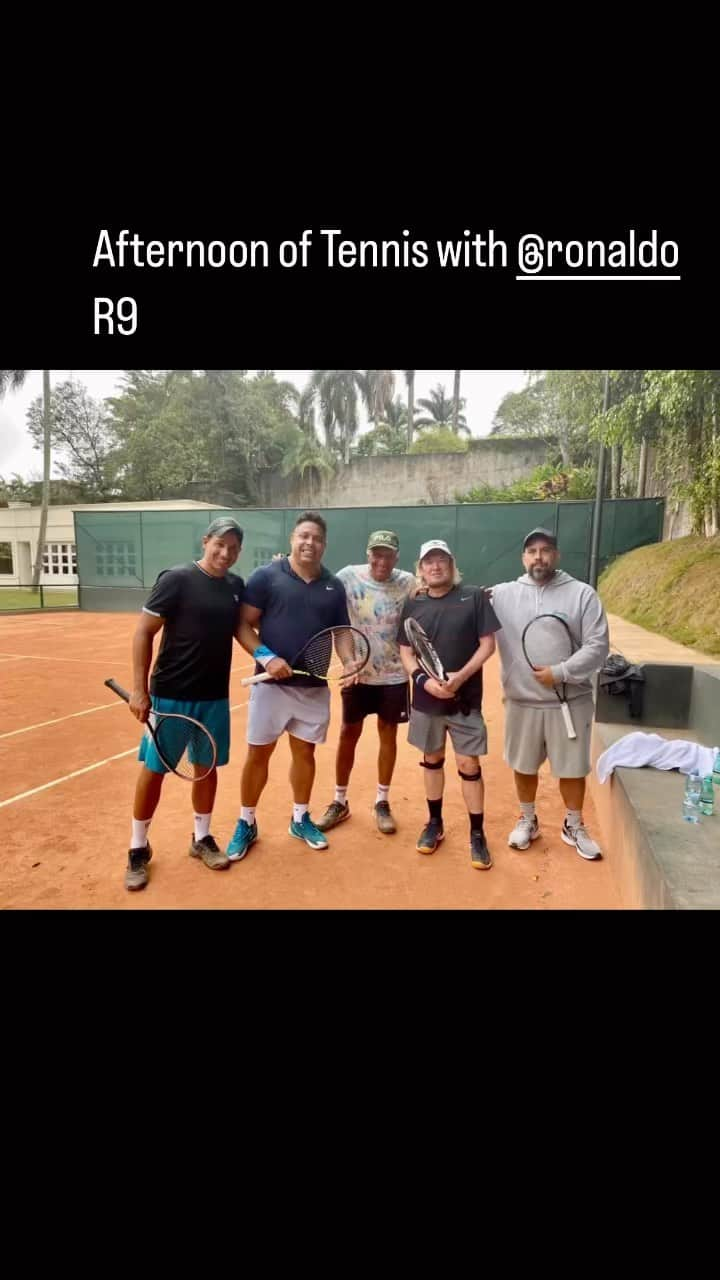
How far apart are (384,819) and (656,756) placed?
5.10ft

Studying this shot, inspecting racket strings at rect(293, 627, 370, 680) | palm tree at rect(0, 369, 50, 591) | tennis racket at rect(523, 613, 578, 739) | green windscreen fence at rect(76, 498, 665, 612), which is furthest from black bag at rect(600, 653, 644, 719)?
palm tree at rect(0, 369, 50, 591)

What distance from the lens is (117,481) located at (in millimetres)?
35125

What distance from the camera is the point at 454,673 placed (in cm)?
333

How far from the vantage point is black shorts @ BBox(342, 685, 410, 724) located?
3.81 m

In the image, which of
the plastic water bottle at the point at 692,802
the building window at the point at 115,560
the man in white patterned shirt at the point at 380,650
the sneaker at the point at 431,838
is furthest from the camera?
the building window at the point at 115,560

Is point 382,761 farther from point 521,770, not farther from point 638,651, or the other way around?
point 638,651

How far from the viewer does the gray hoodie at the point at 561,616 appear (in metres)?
3.29

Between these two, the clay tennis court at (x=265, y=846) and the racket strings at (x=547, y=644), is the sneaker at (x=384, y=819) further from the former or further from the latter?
the racket strings at (x=547, y=644)

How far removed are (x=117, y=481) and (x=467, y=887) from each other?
3593cm

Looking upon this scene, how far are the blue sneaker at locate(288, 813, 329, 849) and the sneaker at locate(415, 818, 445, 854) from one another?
1.70ft

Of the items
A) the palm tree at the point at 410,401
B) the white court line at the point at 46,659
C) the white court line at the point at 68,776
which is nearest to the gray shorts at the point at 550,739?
the white court line at the point at 68,776

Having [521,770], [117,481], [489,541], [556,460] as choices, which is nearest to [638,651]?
[521,770]

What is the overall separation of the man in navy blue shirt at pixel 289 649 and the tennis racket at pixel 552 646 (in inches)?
39.1

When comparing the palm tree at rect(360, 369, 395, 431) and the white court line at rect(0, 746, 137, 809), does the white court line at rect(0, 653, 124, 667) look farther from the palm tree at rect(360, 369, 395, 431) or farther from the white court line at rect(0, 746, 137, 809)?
the palm tree at rect(360, 369, 395, 431)
